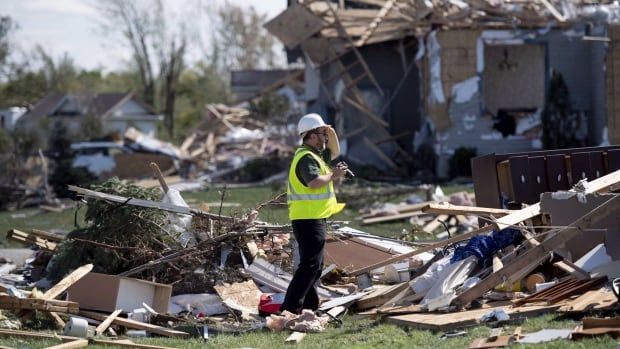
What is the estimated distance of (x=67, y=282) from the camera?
1037 cm

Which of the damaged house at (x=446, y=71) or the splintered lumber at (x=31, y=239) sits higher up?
the damaged house at (x=446, y=71)

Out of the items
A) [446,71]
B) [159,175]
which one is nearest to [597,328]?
[159,175]

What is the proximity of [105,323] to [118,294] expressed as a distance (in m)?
0.88

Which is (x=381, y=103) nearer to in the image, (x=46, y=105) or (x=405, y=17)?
(x=405, y=17)

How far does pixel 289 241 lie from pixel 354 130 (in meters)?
19.6

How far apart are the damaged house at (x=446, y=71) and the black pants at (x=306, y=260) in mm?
16667

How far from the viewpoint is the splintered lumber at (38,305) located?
9773 mm

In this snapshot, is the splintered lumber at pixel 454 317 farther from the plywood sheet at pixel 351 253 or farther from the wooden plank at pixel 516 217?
the plywood sheet at pixel 351 253

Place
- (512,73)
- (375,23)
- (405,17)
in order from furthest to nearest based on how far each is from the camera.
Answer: (375,23) → (512,73) → (405,17)

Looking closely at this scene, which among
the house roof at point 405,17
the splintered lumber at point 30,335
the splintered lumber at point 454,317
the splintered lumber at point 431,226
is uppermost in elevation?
the house roof at point 405,17

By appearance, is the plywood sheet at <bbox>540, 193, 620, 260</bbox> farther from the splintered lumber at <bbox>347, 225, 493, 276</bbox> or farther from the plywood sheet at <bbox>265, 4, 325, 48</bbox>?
the plywood sheet at <bbox>265, 4, 325, 48</bbox>

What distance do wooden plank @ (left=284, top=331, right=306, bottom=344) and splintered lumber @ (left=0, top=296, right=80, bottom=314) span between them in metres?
2.28

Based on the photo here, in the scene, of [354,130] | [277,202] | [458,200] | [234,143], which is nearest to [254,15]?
[234,143]

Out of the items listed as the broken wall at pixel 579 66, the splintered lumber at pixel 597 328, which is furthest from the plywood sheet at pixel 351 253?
the broken wall at pixel 579 66
